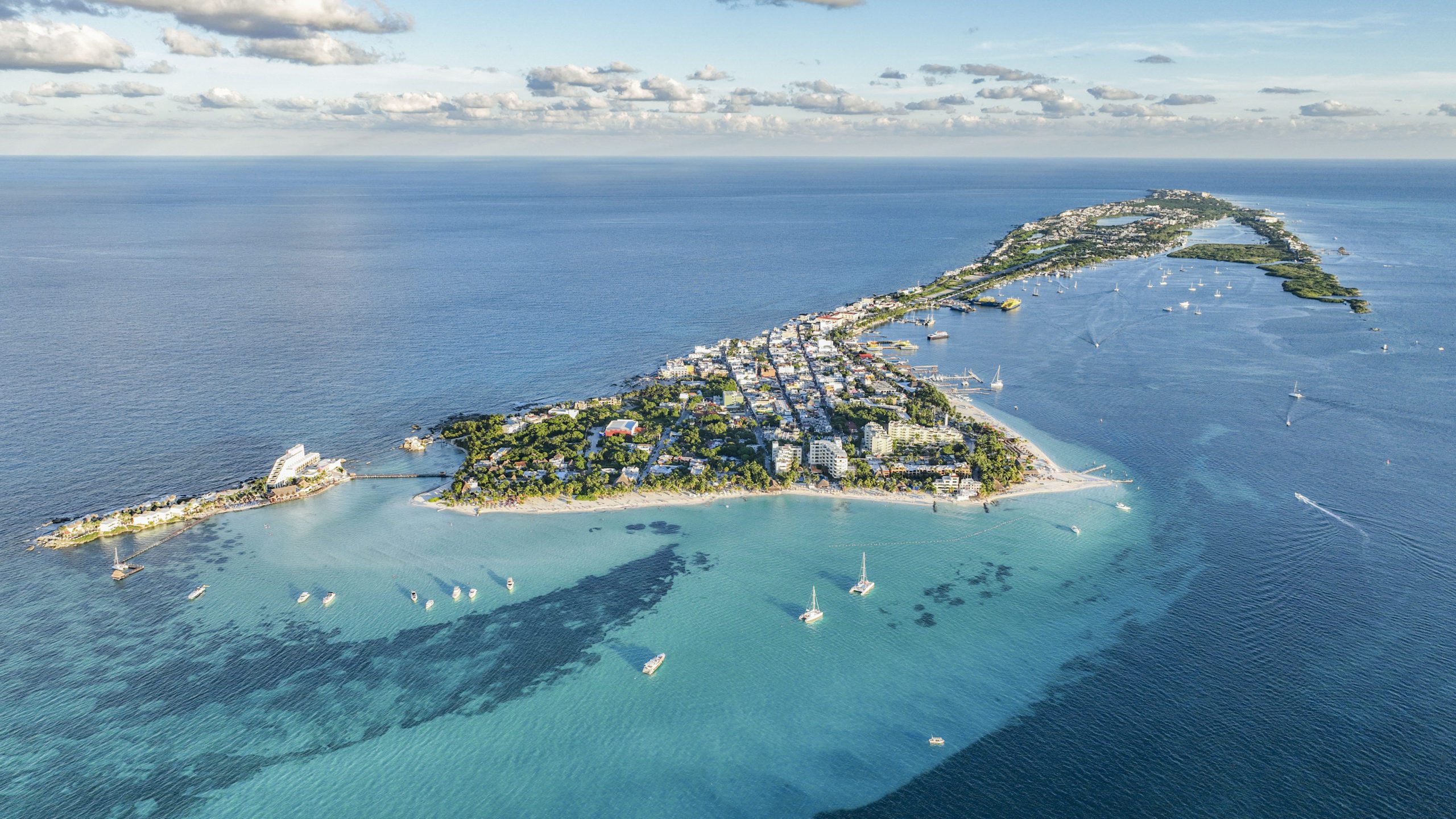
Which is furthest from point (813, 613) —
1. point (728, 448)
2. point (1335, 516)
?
point (1335, 516)

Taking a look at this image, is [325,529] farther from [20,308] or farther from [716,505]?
[20,308]

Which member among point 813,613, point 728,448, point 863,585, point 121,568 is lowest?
point 121,568

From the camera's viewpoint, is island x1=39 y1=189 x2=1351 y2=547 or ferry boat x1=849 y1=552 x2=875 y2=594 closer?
ferry boat x1=849 y1=552 x2=875 y2=594

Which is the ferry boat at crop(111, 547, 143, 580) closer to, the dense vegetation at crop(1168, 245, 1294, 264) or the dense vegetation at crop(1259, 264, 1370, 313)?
the dense vegetation at crop(1259, 264, 1370, 313)

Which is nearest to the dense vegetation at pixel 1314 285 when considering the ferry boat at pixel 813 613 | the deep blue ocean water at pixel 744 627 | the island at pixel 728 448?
the deep blue ocean water at pixel 744 627

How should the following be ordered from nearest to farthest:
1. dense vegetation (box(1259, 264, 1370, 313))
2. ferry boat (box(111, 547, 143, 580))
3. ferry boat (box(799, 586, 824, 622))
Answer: ferry boat (box(799, 586, 824, 622)), ferry boat (box(111, 547, 143, 580)), dense vegetation (box(1259, 264, 1370, 313))

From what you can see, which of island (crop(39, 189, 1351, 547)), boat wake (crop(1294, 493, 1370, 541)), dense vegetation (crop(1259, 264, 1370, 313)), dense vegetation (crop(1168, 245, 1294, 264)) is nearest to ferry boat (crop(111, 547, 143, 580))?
island (crop(39, 189, 1351, 547))

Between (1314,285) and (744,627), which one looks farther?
(1314,285)

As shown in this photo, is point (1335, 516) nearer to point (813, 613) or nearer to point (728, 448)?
point (813, 613)
